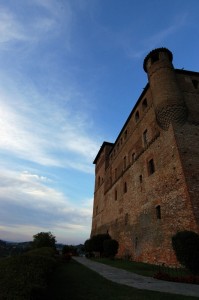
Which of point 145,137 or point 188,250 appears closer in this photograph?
point 188,250

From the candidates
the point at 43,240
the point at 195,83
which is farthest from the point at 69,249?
the point at 195,83

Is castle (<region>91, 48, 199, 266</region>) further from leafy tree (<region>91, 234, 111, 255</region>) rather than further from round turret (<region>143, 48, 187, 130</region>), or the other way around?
leafy tree (<region>91, 234, 111, 255</region>)

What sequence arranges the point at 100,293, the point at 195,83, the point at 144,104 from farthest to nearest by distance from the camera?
1. the point at 144,104
2. the point at 195,83
3. the point at 100,293

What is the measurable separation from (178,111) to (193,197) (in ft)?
19.1

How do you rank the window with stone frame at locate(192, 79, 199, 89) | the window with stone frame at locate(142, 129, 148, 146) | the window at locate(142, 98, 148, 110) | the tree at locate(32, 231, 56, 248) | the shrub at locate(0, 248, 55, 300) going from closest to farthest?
the shrub at locate(0, 248, 55, 300) < the window with stone frame at locate(192, 79, 199, 89) < the window with stone frame at locate(142, 129, 148, 146) < the window at locate(142, 98, 148, 110) < the tree at locate(32, 231, 56, 248)

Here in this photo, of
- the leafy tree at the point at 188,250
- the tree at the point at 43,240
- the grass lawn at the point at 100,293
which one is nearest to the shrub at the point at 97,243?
the tree at the point at 43,240

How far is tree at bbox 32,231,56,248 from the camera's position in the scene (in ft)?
92.7

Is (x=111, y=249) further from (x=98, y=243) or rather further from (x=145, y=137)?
(x=145, y=137)

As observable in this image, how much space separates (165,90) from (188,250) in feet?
34.6

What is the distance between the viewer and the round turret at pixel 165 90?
1505cm

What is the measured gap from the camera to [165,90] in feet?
52.1

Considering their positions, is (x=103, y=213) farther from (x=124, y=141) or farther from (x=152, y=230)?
(x=152, y=230)

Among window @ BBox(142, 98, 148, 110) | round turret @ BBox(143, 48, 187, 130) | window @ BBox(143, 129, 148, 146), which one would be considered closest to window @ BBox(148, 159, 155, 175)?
window @ BBox(143, 129, 148, 146)

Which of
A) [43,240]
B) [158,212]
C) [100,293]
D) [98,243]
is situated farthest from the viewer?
[43,240]
